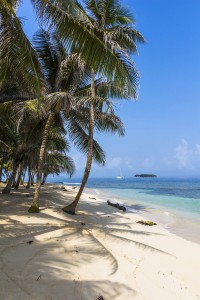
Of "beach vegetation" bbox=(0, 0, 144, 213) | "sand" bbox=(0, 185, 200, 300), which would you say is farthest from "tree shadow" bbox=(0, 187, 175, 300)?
"beach vegetation" bbox=(0, 0, 144, 213)

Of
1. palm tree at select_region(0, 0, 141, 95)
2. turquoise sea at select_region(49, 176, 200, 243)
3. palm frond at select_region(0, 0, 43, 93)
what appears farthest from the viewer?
turquoise sea at select_region(49, 176, 200, 243)

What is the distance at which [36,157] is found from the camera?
60.4 feet

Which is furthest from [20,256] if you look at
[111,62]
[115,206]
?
[115,206]

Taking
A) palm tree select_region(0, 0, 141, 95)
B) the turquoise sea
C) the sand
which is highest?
palm tree select_region(0, 0, 141, 95)

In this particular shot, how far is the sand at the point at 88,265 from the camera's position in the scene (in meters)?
4.17

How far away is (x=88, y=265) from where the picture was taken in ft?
17.5

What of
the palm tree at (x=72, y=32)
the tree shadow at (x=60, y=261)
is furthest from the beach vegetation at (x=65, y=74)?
the tree shadow at (x=60, y=261)

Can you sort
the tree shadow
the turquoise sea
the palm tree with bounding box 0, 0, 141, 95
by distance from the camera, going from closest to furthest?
the tree shadow, the palm tree with bounding box 0, 0, 141, 95, the turquoise sea

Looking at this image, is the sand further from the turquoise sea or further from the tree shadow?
the turquoise sea

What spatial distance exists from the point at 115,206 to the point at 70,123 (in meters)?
7.36

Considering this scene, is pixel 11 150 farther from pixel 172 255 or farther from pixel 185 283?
pixel 185 283

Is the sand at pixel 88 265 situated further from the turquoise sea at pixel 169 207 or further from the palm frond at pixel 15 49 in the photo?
the palm frond at pixel 15 49

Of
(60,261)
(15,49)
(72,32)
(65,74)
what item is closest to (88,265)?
(60,261)

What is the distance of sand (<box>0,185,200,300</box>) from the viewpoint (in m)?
4.17
